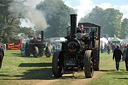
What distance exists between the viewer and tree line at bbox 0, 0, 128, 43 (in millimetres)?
52987

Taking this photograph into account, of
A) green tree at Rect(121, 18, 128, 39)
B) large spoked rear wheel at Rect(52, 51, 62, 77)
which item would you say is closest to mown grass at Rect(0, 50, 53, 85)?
large spoked rear wheel at Rect(52, 51, 62, 77)

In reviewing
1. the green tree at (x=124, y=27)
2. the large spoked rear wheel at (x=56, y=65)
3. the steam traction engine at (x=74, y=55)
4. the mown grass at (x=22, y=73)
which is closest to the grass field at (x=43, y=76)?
the mown grass at (x=22, y=73)

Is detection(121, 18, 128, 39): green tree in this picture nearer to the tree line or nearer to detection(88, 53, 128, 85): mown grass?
the tree line

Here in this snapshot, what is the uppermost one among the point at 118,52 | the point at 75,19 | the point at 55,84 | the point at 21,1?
the point at 21,1

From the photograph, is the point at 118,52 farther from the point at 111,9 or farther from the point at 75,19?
the point at 111,9

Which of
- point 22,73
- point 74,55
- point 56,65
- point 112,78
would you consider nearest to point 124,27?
point 22,73

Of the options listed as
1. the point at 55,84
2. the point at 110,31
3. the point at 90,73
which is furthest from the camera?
the point at 110,31

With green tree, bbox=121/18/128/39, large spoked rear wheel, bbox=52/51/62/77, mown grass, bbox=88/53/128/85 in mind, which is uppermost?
green tree, bbox=121/18/128/39

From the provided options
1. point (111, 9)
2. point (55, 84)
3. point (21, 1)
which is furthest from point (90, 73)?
point (111, 9)

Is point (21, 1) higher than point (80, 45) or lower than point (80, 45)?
higher

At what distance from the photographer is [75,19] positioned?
12453mm

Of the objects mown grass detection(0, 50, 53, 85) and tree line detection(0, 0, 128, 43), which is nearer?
mown grass detection(0, 50, 53, 85)

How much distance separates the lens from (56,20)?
252ft

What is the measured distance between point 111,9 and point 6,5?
65826 mm
